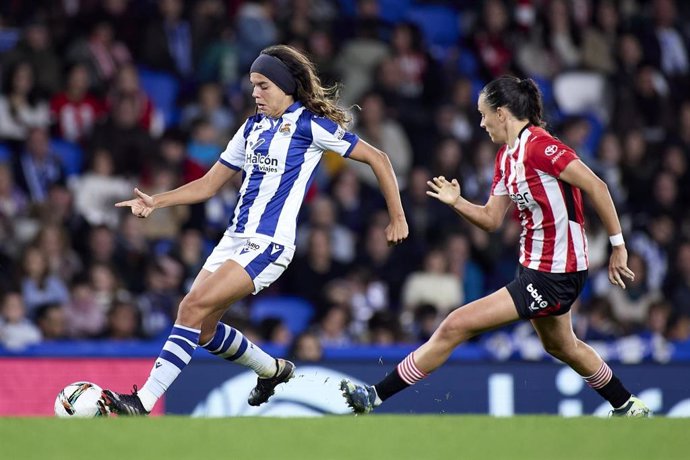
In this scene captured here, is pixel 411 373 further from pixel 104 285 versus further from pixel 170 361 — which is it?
pixel 104 285

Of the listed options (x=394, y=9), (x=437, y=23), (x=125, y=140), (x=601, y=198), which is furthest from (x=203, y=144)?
(x=601, y=198)

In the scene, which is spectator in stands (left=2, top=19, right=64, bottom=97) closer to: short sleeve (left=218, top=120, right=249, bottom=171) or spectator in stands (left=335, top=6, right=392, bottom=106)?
spectator in stands (left=335, top=6, right=392, bottom=106)

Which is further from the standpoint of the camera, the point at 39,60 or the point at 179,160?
the point at 39,60

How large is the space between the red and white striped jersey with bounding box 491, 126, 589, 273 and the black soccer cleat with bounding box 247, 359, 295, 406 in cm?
163

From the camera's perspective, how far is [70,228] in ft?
39.4

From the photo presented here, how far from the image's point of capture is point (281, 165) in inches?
287

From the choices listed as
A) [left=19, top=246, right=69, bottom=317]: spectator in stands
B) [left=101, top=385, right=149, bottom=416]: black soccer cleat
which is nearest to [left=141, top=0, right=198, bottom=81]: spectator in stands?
[left=19, top=246, right=69, bottom=317]: spectator in stands

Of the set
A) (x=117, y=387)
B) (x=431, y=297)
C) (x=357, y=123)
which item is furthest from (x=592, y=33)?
(x=117, y=387)

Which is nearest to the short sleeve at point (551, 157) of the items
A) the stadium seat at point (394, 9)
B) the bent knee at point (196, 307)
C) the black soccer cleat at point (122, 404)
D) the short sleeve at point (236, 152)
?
the short sleeve at point (236, 152)

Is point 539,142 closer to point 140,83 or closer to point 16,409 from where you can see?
point 16,409

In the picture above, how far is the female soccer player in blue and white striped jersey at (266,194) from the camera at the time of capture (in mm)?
7070

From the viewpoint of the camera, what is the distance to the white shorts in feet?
23.6

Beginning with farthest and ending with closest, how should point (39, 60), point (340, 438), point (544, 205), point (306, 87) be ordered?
point (39, 60) < point (306, 87) < point (544, 205) < point (340, 438)

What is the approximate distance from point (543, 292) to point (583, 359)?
0.58m
